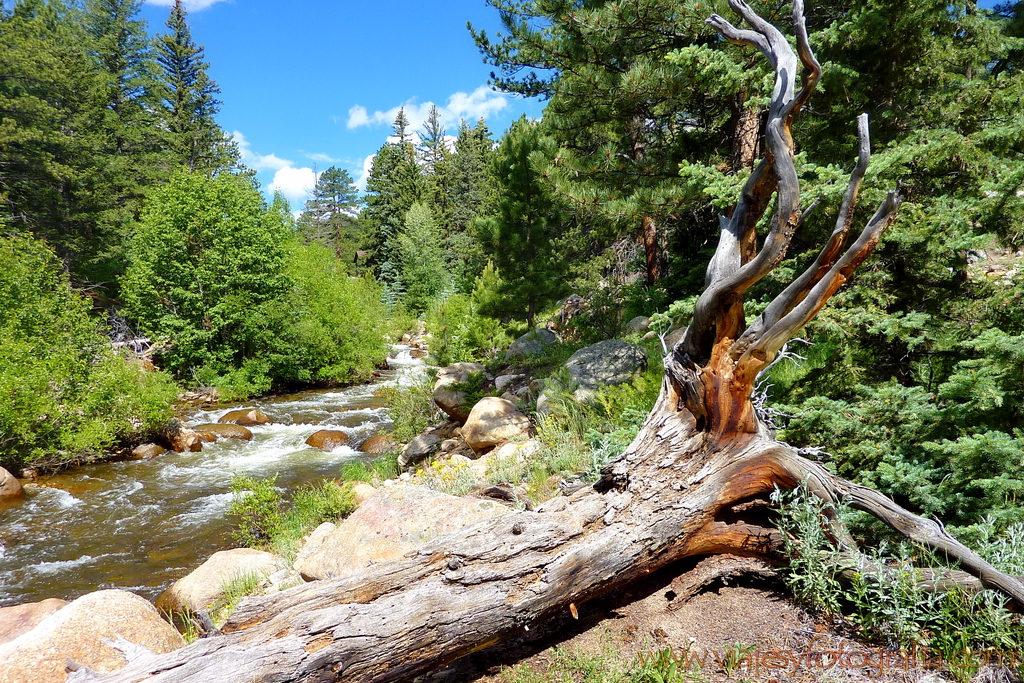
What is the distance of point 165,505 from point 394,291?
2807 centimetres

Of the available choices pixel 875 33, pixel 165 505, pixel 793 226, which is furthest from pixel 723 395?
pixel 165 505

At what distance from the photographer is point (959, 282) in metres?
4.30

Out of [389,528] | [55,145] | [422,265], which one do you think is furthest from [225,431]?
[422,265]

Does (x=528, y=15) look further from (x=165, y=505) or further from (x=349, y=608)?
(x=165, y=505)

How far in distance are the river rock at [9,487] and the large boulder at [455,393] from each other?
7.25m

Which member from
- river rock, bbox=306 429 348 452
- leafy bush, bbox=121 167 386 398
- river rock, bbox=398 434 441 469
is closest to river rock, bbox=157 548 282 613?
river rock, bbox=398 434 441 469

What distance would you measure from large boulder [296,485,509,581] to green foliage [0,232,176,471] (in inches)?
342

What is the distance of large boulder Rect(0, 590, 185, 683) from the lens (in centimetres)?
328

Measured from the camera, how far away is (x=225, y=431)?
12.9 meters

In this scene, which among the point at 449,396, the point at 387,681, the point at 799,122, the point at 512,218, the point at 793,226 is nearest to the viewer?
the point at 387,681

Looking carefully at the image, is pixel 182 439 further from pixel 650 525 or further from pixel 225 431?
pixel 650 525

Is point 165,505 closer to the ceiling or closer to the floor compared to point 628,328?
closer to the floor

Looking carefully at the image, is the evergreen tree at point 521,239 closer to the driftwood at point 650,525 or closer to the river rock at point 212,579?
the river rock at point 212,579

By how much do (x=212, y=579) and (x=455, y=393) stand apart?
5788 millimetres
